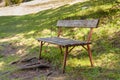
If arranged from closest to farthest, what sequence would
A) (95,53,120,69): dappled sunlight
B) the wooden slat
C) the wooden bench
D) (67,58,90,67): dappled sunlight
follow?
the wooden bench, (95,53,120,69): dappled sunlight, the wooden slat, (67,58,90,67): dappled sunlight

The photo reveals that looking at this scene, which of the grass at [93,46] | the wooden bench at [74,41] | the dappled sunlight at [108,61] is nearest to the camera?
the wooden bench at [74,41]

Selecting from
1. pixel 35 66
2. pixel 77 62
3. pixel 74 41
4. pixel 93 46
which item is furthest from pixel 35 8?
pixel 74 41

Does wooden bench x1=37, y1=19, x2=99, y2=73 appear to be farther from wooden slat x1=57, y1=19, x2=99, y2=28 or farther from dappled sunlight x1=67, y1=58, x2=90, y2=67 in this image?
dappled sunlight x1=67, y1=58, x2=90, y2=67

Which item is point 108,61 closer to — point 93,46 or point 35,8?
point 93,46

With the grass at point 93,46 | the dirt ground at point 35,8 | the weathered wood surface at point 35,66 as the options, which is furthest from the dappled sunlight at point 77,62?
the dirt ground at point 35,8

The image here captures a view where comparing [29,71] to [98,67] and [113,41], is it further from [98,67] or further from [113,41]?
[113,41]

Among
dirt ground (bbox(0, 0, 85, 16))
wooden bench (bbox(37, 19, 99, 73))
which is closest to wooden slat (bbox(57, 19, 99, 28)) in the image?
wooden bench (bbox(37, 19, 99, 73))

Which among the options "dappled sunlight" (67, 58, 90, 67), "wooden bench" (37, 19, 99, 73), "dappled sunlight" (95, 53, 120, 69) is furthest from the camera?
"dappled sunlight" (67, 58, 90, 67)

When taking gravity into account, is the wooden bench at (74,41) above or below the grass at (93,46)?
above

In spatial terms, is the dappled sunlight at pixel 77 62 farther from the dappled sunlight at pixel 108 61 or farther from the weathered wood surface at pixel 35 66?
the weathered wood surface at pixel 35 66

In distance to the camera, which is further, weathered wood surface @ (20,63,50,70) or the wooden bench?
weathered wood surface @ (20,63,50,70)

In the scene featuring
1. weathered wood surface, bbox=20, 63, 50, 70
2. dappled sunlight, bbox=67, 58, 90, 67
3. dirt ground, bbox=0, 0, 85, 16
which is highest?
dappled sunlight, bbox=67, 58, 90, 67

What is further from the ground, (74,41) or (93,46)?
(74,41)

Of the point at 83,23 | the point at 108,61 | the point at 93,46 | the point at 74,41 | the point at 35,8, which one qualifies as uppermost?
the point at 83,23
